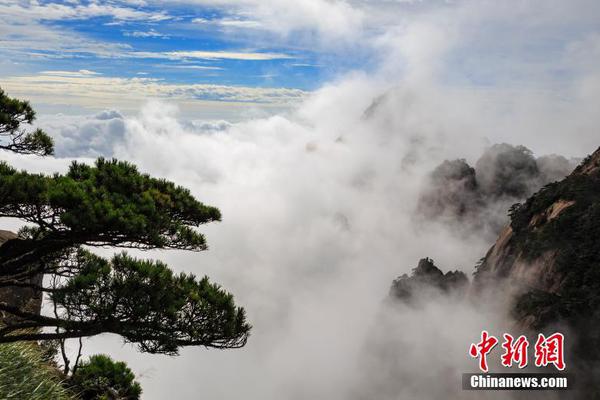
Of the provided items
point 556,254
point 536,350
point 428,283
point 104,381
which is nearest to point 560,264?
point 556,254

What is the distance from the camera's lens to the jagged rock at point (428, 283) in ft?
186

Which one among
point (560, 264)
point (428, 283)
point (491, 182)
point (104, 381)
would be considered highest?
point (491, 182)

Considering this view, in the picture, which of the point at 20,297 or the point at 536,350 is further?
the point at 536,350

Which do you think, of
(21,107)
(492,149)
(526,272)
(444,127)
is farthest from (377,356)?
(444,127)

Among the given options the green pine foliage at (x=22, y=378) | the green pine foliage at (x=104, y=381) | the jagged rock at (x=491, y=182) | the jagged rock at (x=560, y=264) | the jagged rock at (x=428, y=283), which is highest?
the jagged rock at (x=491, y=182)

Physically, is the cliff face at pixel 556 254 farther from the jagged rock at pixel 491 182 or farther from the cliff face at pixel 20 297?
Answer: the jagged rock at pixel 491 182

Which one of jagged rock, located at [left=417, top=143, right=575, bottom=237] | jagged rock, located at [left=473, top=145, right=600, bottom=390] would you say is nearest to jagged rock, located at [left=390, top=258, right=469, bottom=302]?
jagged rock, located at [left=473, top=145, right=600, bottom=390]

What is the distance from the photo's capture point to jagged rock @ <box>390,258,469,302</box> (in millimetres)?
56844

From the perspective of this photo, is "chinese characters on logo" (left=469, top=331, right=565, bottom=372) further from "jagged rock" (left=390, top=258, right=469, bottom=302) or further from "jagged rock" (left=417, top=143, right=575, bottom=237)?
"jagged rock" (left=417, top=143, right=575, bottom=237)

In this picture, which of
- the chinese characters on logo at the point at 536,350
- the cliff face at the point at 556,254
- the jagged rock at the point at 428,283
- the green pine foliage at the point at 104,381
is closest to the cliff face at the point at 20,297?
the green pine foliage at the point at 104,381

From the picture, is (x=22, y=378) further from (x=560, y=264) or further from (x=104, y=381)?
(x=560, y=264)

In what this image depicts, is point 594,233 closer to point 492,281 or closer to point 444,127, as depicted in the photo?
point 492,281

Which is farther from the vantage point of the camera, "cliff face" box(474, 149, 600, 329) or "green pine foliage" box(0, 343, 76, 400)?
"cliff face" box(474, 149, 600, 329)

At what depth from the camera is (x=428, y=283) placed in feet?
196
